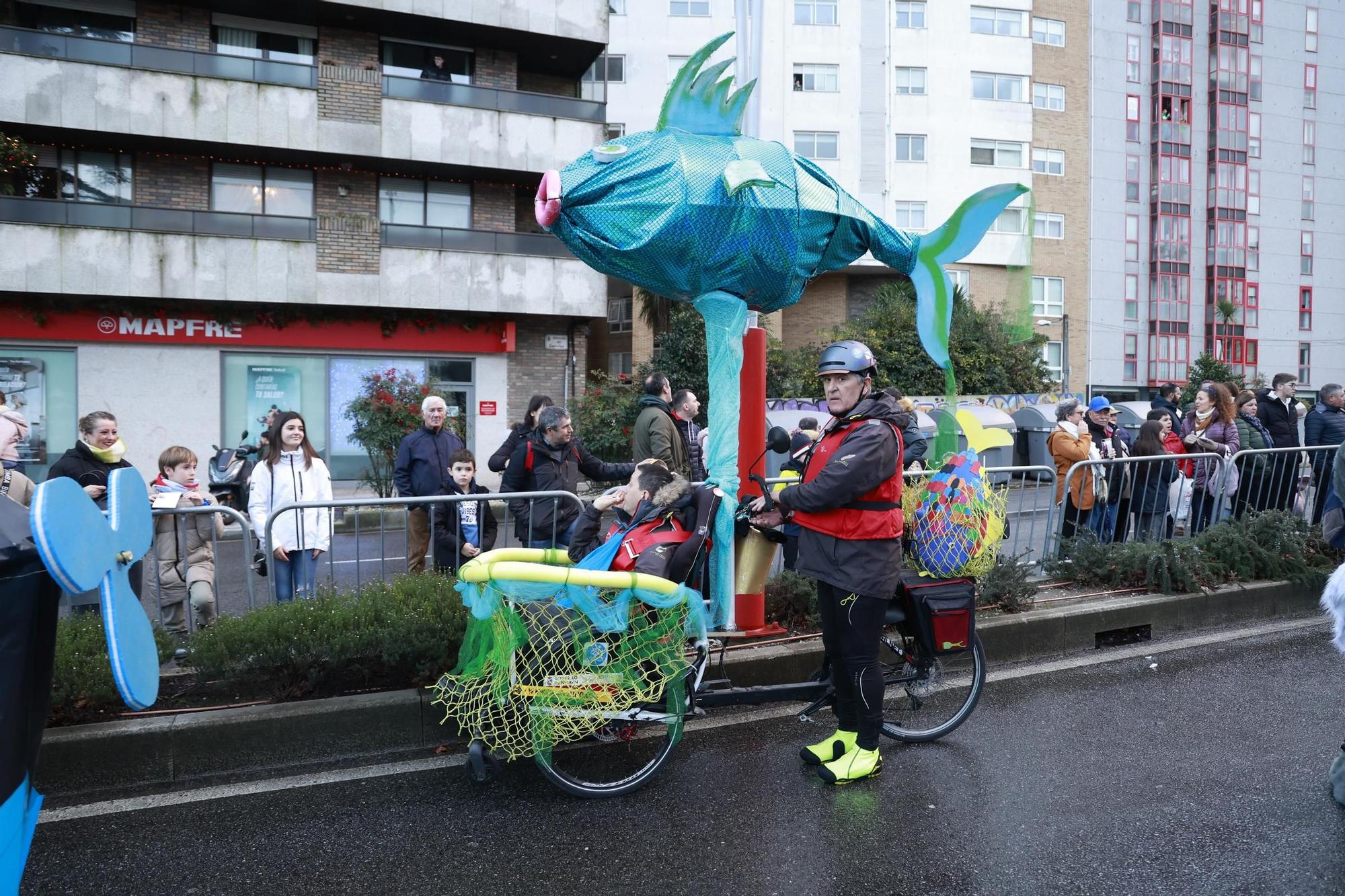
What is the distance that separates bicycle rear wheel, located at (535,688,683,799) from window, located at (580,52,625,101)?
2550cm

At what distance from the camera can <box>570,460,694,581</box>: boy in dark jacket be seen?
13.5 feet

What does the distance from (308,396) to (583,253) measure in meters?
16.9

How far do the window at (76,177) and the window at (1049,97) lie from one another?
28153 millimetres

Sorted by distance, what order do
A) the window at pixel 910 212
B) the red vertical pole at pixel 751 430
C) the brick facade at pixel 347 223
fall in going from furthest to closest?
the window at pixel 910 212 → the brick facade at pixel 347 223 → the red vertical pole at pixel 751 430

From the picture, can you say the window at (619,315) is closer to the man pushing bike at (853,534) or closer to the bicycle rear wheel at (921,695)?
the bicycle rear wheel at (921,695)

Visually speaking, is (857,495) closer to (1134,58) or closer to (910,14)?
(910,14)

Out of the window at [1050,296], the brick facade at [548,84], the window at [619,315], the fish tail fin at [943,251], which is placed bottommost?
the fish tail fin at [943,251]

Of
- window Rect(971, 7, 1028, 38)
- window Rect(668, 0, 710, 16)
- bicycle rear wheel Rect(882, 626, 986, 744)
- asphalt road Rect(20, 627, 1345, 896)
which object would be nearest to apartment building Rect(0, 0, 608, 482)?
window Rect(668, 0, 710, 16)

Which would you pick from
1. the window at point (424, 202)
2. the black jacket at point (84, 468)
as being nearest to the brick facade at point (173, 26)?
the window at point (424, 202)

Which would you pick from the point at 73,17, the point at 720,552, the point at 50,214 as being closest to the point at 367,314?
the point at 50,214

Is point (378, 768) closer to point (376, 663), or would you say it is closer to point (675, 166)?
point (376, 663)

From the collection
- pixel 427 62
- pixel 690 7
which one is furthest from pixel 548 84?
pixel 690 7

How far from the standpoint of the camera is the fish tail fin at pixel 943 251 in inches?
209

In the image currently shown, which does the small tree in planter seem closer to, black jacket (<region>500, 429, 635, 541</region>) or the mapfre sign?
the mapfre sign
